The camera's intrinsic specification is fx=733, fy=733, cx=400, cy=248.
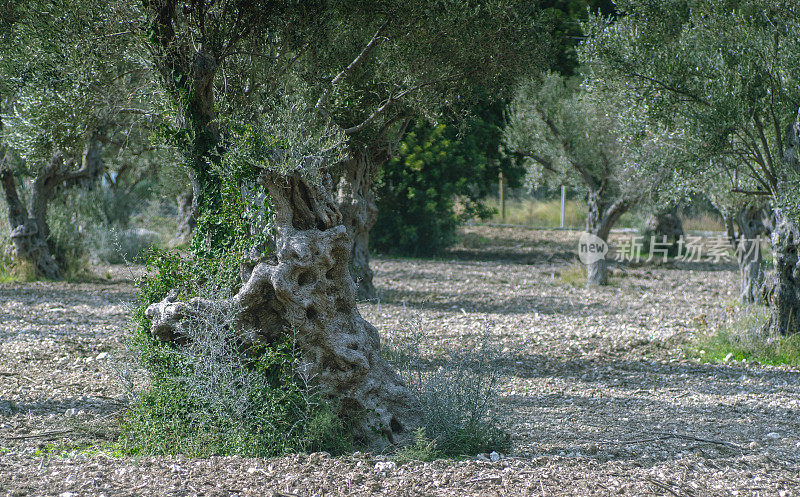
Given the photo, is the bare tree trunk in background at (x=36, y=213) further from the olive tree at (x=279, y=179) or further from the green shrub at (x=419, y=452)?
the green shrub at (x=419, y=452)

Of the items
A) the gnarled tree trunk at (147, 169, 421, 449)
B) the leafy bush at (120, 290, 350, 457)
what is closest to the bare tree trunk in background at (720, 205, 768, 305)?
the gnarled tree trunk at (147, 169, 421, 449)

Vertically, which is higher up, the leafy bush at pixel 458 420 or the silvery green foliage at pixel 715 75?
the silvery green foliage at pixel 715 75

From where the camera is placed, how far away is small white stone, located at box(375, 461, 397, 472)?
14.6 feet

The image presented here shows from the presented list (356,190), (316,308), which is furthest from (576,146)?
(316,308)

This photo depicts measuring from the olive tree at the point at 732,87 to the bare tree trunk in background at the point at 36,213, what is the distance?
29.8 feet

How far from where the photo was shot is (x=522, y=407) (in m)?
6.60

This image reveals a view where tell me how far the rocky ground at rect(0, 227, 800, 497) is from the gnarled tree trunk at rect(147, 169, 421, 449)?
0.44 meters

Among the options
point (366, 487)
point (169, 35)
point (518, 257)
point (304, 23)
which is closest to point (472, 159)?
point (518, 257)

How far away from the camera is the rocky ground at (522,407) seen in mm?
4266

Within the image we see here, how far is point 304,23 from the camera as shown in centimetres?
691

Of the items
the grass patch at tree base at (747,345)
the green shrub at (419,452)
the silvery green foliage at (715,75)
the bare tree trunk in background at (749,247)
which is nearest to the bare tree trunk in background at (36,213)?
the silvery green foliage at (715,75)

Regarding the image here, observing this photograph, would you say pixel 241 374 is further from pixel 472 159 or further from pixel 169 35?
pixel 472 159

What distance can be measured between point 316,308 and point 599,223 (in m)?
11.3

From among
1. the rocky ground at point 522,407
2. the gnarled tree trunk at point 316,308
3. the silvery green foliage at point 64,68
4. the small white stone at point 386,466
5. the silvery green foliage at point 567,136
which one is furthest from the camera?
the silvery green foliage at point 567,136
